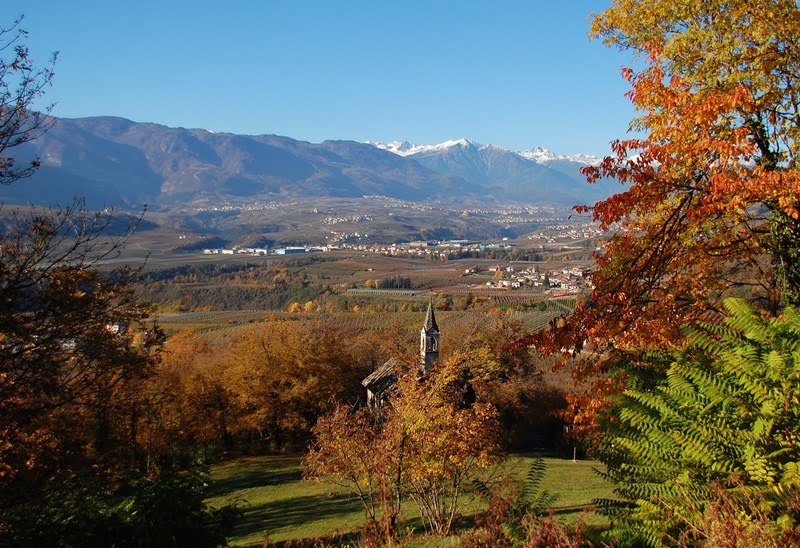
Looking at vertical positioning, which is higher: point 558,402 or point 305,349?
point 305,349

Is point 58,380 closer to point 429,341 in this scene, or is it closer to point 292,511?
point 292,511

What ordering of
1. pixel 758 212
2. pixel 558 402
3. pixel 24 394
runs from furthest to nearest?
pixel 558 402 < pixel 758 212 < pixel 24 394

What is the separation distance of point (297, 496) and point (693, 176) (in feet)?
83.0

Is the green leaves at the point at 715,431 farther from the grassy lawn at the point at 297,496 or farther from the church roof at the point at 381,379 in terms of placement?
the church roof at the point at 381,379

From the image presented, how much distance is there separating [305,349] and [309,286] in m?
86.3

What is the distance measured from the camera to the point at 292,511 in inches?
1004

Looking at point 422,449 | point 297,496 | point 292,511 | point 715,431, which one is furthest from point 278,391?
point 715,431

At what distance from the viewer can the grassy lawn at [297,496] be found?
19.9m

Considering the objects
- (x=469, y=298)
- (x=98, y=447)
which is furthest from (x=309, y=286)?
(x=98, y=447)

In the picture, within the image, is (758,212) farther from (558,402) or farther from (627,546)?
(558,402)

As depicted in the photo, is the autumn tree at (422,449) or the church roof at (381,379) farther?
the church roof at (381,379)

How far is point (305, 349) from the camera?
42.5 meters

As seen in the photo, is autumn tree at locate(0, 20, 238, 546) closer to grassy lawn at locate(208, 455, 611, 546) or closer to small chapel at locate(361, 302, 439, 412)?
grassy lawn at locate(208, 455, 611, 546)

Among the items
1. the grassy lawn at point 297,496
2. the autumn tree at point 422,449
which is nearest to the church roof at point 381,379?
the grassy lawn at point 297,496
